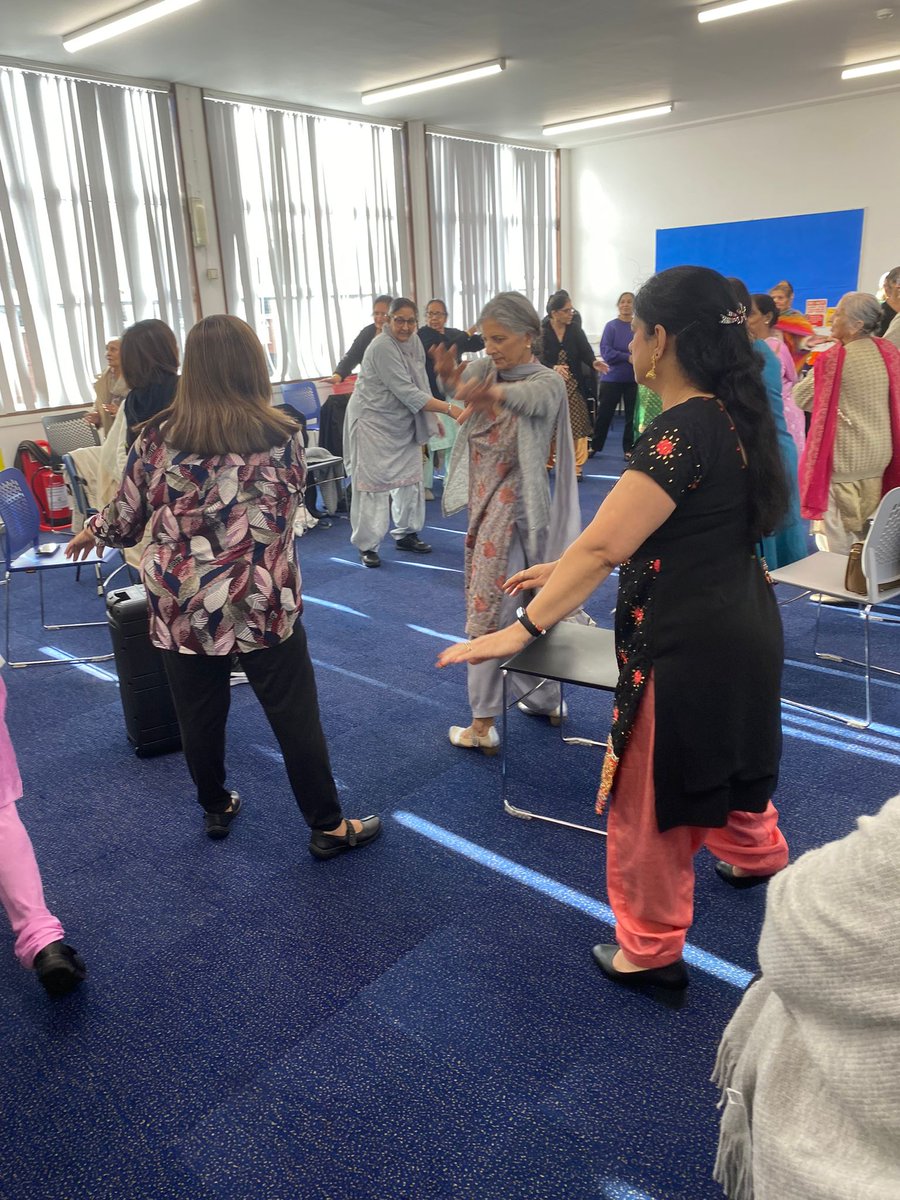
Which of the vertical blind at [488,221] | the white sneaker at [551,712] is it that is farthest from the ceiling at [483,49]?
the white sneaker at [551,712]

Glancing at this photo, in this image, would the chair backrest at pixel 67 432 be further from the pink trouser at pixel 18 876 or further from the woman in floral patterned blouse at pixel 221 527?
the pink trouser at pixel 18 876

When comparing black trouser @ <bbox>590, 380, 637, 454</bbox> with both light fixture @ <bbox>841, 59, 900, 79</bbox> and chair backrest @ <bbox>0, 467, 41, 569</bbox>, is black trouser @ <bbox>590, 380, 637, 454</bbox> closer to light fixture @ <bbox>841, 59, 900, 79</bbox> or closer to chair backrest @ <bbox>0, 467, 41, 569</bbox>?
light fixture @ <bbox>841, 59, 900, 79</bbox>

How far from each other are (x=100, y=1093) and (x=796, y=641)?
3.10 metres

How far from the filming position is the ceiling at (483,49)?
535 cm

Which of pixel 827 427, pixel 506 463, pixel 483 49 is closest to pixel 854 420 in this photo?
pixel 827 427

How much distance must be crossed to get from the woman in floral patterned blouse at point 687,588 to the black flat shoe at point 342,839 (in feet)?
2.92

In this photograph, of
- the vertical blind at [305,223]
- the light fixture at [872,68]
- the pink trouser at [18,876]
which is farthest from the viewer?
the vertical blind at [305,223]

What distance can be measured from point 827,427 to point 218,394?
255 cm

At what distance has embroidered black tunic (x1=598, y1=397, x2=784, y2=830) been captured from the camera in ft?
5.01

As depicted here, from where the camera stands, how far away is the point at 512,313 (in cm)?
256

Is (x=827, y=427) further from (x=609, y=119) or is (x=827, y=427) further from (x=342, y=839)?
(x=609, y=119)

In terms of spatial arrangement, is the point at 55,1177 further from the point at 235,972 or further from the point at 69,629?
the point at 69,629

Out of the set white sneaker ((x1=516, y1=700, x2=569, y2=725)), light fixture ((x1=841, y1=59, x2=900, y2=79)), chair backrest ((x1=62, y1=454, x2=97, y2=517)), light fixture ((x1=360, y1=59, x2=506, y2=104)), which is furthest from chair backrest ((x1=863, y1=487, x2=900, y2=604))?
light fixture ((x1=841, y1=59, x2=900, y2=79))

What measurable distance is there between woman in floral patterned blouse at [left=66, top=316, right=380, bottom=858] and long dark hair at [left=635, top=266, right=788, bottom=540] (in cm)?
94
